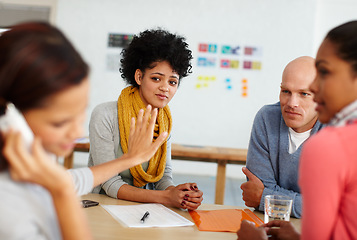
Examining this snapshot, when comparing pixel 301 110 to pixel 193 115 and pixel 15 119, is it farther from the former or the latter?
pixel 193 115

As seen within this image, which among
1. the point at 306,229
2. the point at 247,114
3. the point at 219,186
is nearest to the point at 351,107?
the point at 306,229

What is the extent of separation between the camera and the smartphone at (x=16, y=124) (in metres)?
0.75

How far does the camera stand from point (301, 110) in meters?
1.82

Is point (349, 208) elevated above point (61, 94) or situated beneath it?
situated beneath

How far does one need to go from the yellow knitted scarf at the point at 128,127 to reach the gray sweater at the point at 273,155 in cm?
47

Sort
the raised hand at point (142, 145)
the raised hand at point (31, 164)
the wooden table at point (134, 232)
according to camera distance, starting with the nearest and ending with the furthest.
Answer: the raised hand at point (31, 164)
the wooden table at point (134, 232)
the raised hand at point (142, 145)

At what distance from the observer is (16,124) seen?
76cm

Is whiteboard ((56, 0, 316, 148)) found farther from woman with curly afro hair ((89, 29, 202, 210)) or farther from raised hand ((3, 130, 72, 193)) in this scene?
raised hand ((3, 130, 72, 193))

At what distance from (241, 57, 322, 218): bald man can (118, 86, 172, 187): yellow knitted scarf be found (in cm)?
47

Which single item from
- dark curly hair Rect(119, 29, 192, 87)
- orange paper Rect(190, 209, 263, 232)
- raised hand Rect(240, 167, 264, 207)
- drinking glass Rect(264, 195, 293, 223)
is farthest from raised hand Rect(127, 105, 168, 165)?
dark curly hair Rect(119, 29, 192, 87)

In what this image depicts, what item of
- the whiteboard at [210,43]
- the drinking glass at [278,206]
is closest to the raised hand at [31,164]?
the drinking glass at [278,206]

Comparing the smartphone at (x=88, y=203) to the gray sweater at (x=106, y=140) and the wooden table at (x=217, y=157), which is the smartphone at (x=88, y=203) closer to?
the gray sweater at (x=106, y=140)

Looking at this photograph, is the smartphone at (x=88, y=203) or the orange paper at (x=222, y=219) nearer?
the orange paper at (x=222, y=219)

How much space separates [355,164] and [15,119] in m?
0.68
